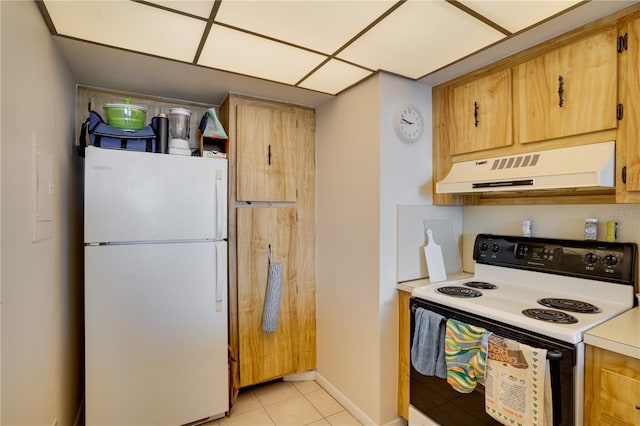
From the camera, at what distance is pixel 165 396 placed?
6.40 ft

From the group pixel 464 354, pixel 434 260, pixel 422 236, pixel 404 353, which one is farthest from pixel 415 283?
pixel 464 354

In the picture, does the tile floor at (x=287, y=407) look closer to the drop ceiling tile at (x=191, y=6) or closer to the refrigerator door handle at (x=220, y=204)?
the refrigerator door handle at (x=220, y=204)

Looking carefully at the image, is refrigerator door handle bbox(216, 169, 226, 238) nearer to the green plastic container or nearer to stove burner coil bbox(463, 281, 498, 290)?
the green plastic container

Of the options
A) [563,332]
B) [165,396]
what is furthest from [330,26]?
[165,396]

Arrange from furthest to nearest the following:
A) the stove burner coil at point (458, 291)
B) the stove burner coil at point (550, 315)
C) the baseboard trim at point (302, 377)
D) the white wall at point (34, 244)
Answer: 1. the baseboard trim at point (302, 377)
2. the stove burner coil at point (458, 291)
3. the stove burner coil at point (550, 315)
4. the white wall at point (34, 244)

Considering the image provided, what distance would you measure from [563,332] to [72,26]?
2435 millimetres

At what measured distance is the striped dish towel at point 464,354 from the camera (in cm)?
147

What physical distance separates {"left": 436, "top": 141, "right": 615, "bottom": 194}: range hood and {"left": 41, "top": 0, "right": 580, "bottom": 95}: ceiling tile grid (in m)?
0.61

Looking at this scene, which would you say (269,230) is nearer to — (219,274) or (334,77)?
(219,274)

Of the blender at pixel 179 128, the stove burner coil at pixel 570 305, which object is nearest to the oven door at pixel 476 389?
the stove burner coil at pixel 570 305

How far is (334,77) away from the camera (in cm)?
208

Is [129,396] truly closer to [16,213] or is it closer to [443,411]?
[16,213]

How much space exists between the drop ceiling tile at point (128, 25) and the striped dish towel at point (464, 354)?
1857mm

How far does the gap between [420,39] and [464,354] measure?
5.01 ft
